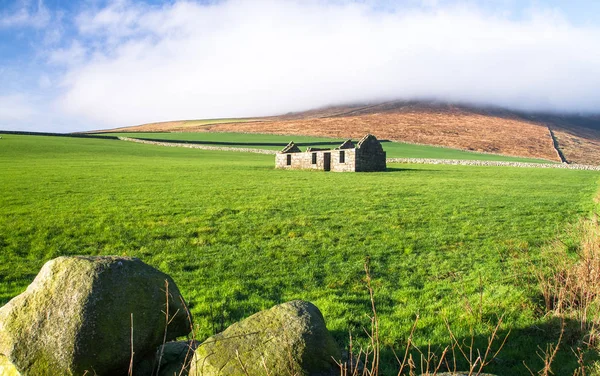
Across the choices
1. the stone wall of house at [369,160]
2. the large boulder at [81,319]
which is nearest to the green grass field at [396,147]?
the stone wall of house at [369,160]

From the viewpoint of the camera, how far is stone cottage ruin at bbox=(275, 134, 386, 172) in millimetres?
38625

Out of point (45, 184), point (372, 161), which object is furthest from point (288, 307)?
point (372, 161)

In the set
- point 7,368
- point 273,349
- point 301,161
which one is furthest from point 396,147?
point 7,368

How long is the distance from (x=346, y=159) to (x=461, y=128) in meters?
70.1

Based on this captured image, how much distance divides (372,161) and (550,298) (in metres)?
31.6

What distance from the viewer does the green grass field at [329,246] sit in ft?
26.4

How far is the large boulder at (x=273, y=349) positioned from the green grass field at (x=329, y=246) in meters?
1.56

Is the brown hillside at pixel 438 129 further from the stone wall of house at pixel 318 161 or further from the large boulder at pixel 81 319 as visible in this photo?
the large boulder at pixel 81 319

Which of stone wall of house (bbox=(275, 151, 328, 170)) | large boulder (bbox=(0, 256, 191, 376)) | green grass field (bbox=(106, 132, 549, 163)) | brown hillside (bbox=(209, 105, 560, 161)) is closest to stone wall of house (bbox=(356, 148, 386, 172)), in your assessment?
stone wall of house (bbox=(275, 151, 328, 170))

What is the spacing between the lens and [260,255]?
1191 cm

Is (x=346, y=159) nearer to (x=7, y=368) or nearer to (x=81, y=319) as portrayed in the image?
(x=81, y=319)

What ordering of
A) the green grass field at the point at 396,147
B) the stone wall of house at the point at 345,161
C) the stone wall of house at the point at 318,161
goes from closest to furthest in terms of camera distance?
the stone wall of house at the point at 345,161
the stone wall of house at the point at 318,161
the green grass field at the point at 396,147

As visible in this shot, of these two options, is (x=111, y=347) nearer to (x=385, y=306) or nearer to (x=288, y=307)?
(x=288, y=307)

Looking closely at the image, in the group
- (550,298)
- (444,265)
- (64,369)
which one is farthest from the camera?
(444,265)
